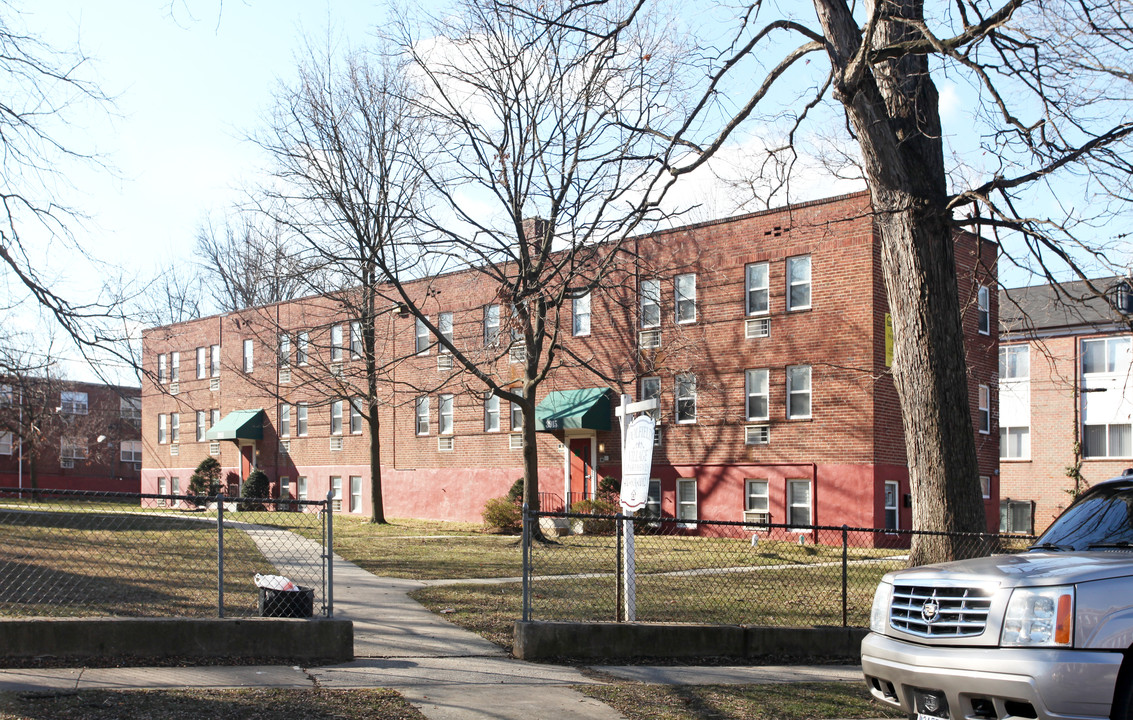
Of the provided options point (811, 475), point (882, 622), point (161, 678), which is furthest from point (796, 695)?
point (811, 475)

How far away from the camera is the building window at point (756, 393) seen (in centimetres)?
2647

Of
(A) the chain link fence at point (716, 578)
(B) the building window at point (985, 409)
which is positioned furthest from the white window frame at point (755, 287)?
(B) the building window at point (985, 409)

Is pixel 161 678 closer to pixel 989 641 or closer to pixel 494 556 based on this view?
pixel 989 641

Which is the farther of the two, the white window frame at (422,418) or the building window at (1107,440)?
the building window at (1107,440)

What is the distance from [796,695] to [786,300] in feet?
61.3

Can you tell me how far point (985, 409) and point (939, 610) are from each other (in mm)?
25905

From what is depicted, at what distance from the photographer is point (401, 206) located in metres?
21.0

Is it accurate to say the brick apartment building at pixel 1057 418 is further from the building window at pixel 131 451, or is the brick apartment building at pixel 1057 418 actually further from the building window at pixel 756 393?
the building window at pixel 131 451

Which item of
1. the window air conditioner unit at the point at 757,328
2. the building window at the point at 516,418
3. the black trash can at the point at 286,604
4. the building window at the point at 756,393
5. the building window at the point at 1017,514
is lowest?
the building window at the point at 1017,514

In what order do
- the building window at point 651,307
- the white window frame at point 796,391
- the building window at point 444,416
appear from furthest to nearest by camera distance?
the building window at point 444,416 < the building window at point 651,307 < the white window frame at point 796,391

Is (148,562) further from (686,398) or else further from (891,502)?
(891,502)

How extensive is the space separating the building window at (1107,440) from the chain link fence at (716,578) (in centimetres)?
2110

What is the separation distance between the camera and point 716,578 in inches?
598

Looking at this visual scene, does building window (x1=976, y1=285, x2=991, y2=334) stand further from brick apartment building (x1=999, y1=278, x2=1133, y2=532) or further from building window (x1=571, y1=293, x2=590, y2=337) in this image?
building window (x1=571, y1=293, x2=590, y2=337)
